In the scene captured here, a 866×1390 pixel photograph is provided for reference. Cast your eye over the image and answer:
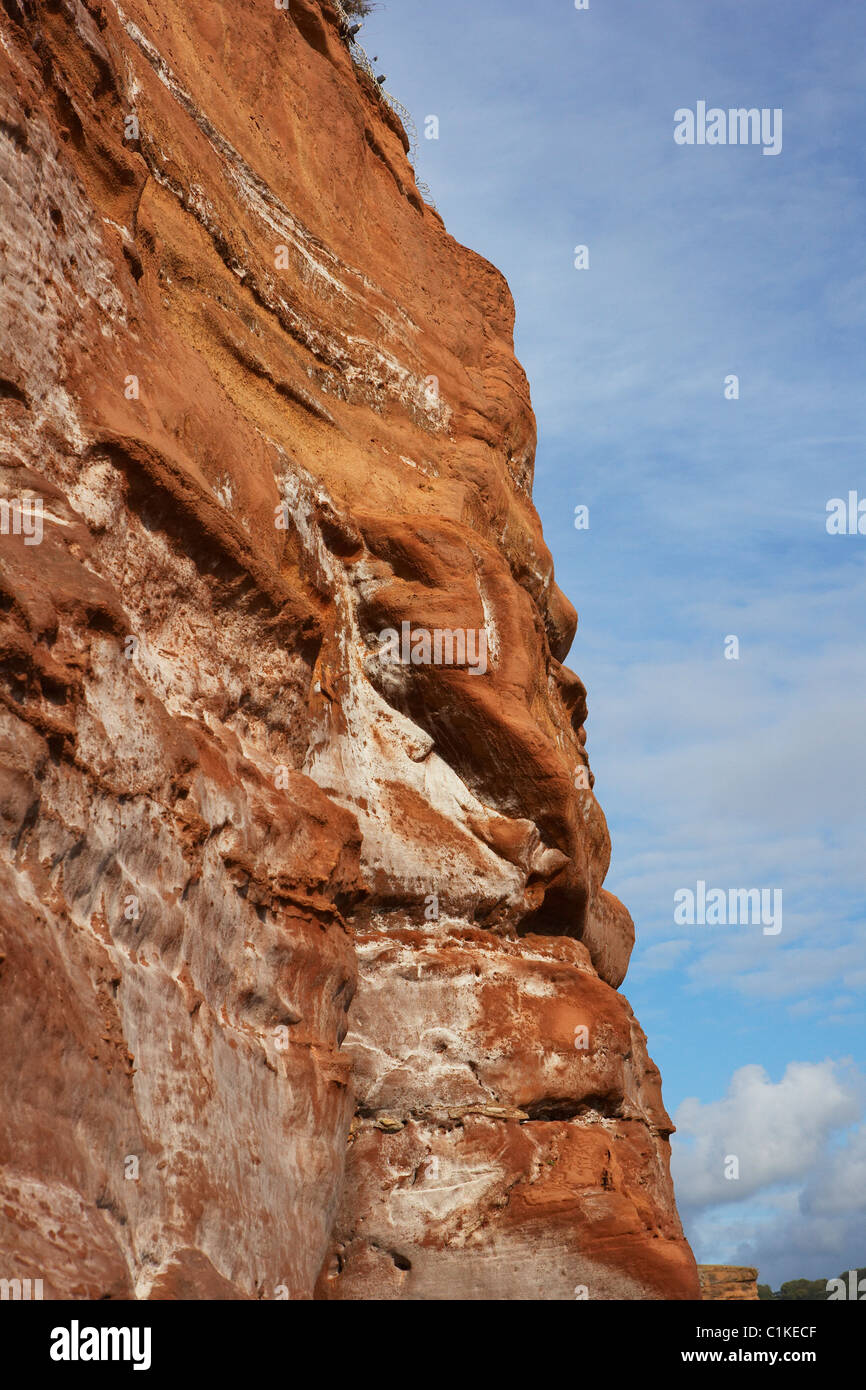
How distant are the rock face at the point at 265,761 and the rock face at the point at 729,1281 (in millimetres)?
7501

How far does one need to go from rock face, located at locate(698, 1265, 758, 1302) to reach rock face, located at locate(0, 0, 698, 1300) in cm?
750

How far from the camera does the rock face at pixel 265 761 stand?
6.16 meters

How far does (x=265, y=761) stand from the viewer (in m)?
8.62

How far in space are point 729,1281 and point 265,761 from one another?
577 inches

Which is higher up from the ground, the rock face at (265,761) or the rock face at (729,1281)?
the rock face at (265,761)

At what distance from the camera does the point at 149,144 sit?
9.96 m

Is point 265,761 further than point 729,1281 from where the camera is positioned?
No

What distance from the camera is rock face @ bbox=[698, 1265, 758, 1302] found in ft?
62.8

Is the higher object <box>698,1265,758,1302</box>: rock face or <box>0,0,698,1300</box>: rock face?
<box>0,0,698,1300</box>: rock face

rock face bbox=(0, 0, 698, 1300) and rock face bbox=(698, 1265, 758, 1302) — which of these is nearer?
rock face bbox=(0, 0, 698, 1300)

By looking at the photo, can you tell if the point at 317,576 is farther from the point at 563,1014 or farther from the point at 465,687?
the point at 563,1014

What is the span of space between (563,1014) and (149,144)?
7.14m

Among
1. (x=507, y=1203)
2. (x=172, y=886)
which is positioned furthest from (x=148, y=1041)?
(x=507, y=1203)

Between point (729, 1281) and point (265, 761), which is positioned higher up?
point (265, 761)
